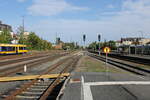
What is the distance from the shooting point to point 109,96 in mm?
9430

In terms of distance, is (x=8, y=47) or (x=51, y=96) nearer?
(x=51, y=96)

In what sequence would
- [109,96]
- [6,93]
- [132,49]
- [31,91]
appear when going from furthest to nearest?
[132,49], [31,91], [6,93], [109,96]

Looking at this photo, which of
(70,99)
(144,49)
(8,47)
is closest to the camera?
(70,99)

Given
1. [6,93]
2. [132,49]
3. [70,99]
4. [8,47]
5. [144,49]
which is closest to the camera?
[70,99]

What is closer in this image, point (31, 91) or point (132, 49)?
point (31, 91)

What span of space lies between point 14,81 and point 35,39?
98600 millimetres

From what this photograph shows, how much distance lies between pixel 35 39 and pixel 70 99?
105 meters

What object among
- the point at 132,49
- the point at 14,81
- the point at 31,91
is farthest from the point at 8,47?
the point at 132,49

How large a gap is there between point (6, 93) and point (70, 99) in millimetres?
3408

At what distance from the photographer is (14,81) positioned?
14094mm

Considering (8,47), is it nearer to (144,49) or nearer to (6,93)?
(6,93)

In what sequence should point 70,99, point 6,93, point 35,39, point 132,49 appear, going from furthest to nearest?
point 35,39
point 132,49
point 6,93
point 70,99

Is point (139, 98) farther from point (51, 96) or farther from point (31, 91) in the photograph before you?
point (31, 91)

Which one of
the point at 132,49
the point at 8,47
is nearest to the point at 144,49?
the point at 132,49
